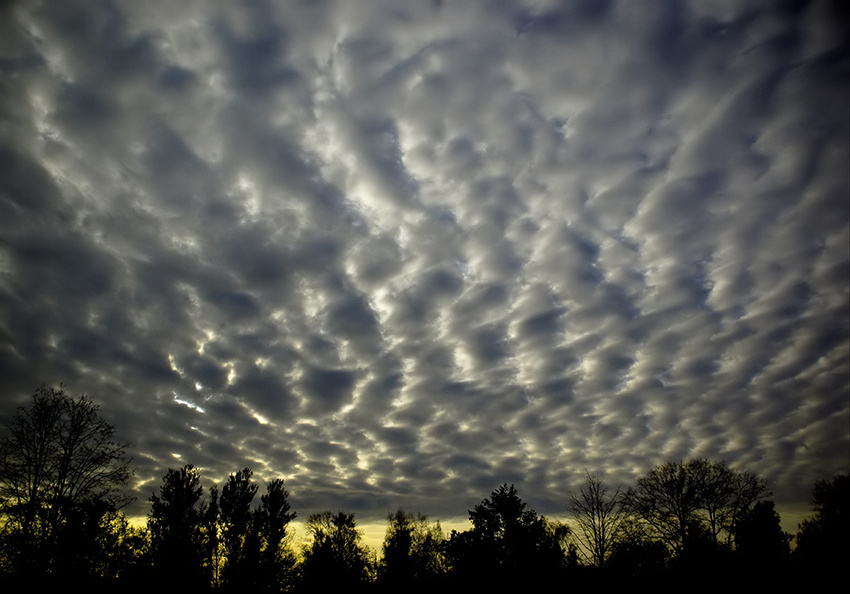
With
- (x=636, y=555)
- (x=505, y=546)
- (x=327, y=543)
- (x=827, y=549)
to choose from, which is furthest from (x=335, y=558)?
(x=827, y=549)

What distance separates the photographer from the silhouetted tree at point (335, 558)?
32.9 meters

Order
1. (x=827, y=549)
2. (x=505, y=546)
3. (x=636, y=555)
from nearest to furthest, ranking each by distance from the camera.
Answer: (x=827, y=549) → (x=636, y=555) → (x=505, y=546)

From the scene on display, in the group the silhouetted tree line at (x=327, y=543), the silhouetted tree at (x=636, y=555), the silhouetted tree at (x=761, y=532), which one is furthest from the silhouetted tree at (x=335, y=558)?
the silhouetted tree at (x=761, y=532)

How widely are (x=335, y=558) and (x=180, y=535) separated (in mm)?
14632

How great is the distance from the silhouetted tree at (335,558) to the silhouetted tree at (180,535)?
893 cm

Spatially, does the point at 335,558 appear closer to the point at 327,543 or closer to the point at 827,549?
the point at 327,543

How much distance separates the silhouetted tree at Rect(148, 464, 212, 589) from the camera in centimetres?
2983

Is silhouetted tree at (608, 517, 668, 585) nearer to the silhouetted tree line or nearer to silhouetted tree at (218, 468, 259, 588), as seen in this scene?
the silhouetted tree line

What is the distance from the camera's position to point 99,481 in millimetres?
23391

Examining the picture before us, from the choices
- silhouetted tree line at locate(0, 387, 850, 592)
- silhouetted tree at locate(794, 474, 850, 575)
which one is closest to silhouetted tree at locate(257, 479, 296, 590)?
silhouetted tree line at locate(0, 387, 850, 592)

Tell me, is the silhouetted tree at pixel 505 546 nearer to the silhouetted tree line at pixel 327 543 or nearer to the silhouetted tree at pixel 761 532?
the silhouetted tree line at pixel 327 543

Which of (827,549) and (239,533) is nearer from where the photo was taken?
(827,549)

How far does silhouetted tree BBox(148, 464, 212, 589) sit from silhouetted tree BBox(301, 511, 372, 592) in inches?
352

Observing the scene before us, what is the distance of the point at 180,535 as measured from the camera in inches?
1249
